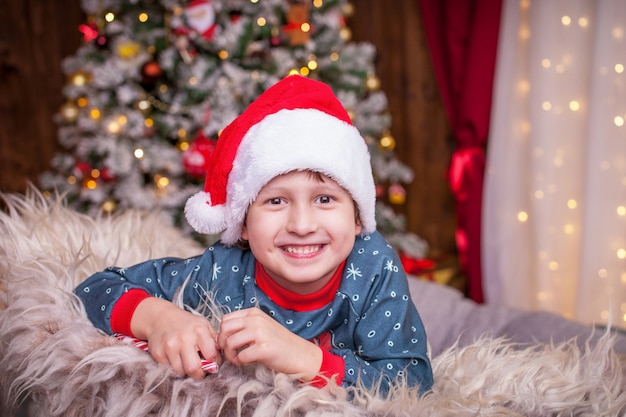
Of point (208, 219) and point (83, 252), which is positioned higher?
point (208, 219)

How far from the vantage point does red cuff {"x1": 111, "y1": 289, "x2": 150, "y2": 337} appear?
106 centimetres

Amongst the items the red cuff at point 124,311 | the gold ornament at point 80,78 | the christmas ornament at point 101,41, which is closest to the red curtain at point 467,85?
the christmas ornament at point 101,41

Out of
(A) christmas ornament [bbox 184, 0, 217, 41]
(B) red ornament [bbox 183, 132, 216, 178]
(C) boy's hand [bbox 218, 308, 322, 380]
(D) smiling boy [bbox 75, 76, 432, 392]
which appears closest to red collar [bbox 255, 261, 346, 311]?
(D) smiling boy [bbox 75, 76, 432, 392]

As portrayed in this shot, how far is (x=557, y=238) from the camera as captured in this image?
224 cm

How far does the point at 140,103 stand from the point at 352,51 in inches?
33.2

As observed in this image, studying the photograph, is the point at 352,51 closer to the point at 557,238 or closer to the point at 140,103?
the point at 140,103

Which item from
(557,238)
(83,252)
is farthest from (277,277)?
(557,238)

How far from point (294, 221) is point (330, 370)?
0.79 feet

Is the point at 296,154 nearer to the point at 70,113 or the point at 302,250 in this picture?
the point at 302,250

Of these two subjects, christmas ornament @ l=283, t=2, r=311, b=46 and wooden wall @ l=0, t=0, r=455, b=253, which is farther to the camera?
wooden wall @ l=0, t=0, r=455, b=253

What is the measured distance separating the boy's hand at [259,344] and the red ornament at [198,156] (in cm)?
136

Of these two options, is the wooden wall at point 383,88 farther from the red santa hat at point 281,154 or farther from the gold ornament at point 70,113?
the red santa hat at point 281,154

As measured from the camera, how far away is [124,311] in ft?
3.52

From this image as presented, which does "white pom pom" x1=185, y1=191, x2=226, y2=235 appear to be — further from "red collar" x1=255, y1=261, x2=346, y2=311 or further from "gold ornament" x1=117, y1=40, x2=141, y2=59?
"gold ornament" x1=117, y1=40, x2=141, y2=59
